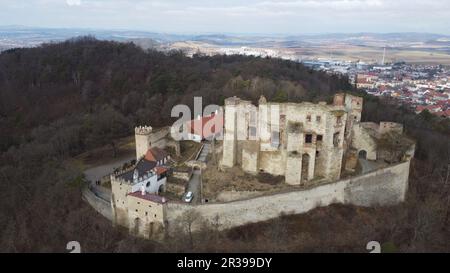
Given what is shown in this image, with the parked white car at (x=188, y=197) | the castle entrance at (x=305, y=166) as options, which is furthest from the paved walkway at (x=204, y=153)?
the castle entrance at (x=305, y=166)

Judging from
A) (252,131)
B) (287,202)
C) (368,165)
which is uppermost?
(252,131)

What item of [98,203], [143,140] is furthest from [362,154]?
[98,203]

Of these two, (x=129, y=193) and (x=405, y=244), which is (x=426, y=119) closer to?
(x=405, y=244)

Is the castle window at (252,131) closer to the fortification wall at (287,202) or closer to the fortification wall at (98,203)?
the fortification wall at (287,202)

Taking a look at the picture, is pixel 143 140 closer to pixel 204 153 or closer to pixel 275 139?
pixel 204 153

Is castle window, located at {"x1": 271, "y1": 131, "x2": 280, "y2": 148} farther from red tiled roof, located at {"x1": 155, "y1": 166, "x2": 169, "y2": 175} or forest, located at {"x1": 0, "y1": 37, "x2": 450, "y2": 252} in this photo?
red tiled roof, located at {"x1": 155, "y1": 166, "x2": 169, "y2": 175}

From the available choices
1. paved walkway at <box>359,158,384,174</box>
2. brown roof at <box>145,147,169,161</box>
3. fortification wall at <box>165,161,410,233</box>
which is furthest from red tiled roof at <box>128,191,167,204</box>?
paved walkway at <box>359,158,384,174</box>
